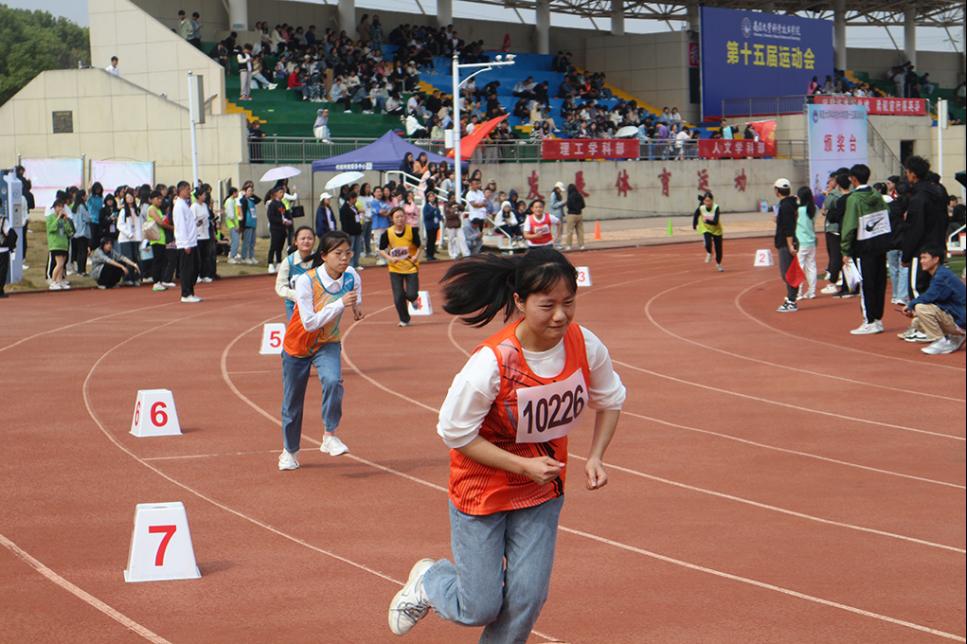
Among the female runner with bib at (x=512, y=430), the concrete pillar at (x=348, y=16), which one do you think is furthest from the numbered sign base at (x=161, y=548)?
the concrete pillar at (x=348, y=16)

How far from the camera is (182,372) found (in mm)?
15492

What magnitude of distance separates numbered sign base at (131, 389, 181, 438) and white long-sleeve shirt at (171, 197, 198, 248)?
1042cm

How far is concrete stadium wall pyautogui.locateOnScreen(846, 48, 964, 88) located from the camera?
7106 centimetres

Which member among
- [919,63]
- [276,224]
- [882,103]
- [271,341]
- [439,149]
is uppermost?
[919,63]

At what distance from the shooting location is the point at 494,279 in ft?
16.9

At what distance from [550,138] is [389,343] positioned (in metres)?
25.7

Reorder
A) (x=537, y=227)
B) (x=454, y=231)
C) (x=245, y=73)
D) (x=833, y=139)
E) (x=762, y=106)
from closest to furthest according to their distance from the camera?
(x=537, y=227) < (x=454, y=231) < (x=245, y=73) < (x=833, y=139) < (x=762, y=106)

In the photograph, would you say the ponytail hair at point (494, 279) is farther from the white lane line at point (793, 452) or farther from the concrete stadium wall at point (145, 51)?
the concrete stadium wall at point (145, 51)

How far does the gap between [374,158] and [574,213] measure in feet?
18.5

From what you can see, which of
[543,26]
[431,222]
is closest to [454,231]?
[431,222]

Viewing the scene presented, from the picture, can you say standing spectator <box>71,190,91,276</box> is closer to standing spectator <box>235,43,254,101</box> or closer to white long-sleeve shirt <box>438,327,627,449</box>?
standing spectator <box>235,43,254,101</box>

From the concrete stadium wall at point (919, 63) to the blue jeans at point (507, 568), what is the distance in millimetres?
68984

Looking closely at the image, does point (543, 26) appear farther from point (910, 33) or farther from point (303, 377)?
point (303, 377)

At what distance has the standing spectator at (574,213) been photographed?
3366 centimetres
